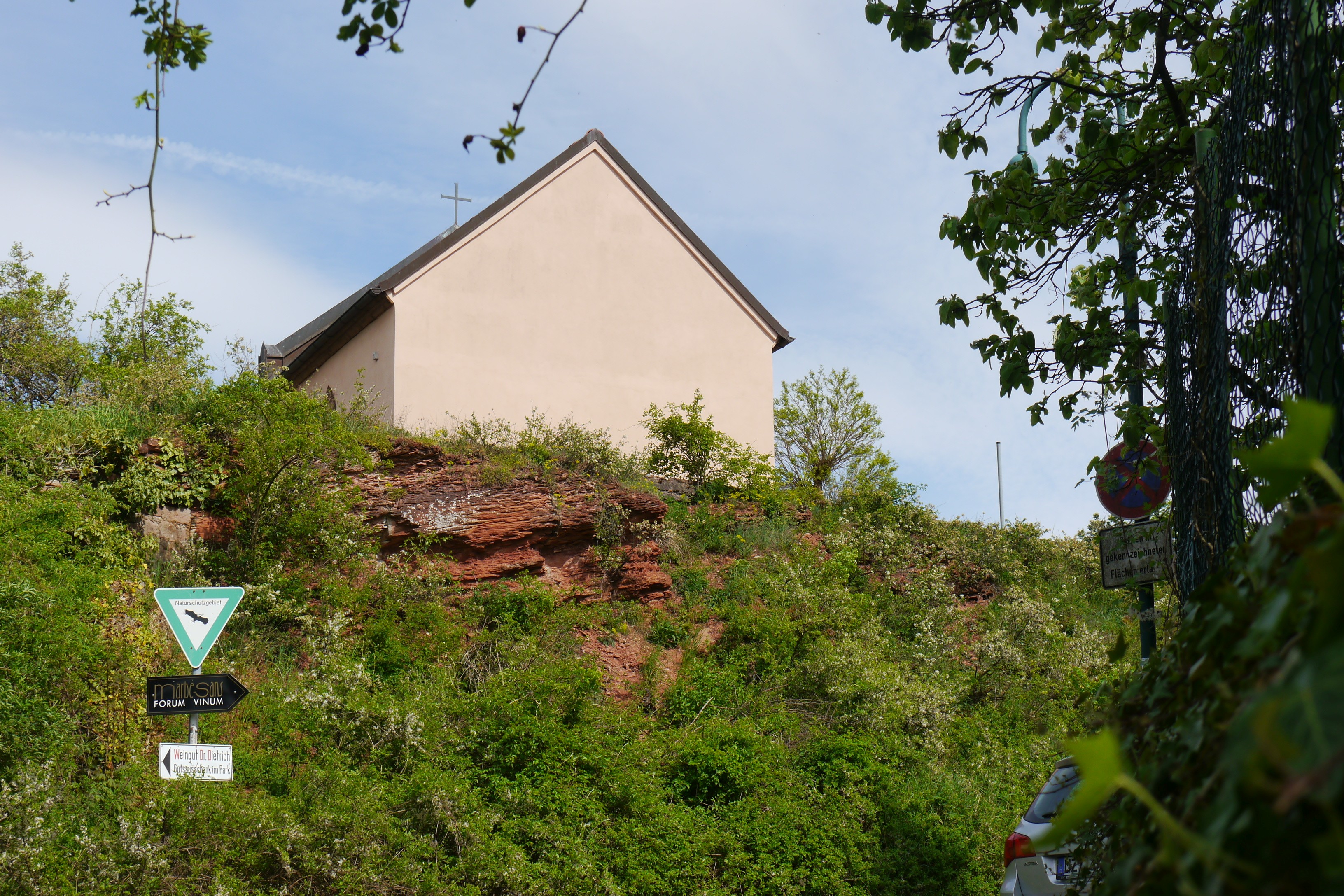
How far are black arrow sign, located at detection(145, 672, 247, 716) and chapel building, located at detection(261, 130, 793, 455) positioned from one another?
11.7 meters

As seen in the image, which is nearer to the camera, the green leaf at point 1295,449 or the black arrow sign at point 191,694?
the green leaf at point 1295,449

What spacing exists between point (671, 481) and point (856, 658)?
318 inches

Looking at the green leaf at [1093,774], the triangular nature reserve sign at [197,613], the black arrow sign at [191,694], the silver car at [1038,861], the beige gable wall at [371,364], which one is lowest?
the silver car at [1038,861]

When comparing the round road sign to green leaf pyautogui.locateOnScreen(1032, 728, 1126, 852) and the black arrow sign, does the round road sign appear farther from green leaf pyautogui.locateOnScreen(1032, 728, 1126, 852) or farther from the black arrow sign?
the black arrow sign

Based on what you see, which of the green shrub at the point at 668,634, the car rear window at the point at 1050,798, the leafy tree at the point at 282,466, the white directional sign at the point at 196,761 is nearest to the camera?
the car rear window at the point at 1050,798

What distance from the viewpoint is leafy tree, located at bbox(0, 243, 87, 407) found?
21000mm

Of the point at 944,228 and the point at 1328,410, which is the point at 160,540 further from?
the point at 1328,410

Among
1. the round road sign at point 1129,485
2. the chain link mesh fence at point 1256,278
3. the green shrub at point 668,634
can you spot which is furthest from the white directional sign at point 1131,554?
the green shrub at point 668,634

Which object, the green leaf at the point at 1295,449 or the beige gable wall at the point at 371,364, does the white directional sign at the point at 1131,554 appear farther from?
the beige gable wall at the point at 371,364

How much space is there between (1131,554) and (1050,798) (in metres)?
1.73

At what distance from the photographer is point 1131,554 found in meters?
6.75

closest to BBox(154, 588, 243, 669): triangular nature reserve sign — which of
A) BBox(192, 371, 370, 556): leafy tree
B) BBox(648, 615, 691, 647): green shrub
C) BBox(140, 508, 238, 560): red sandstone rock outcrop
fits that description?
BBox(192, 371, 370, 556): leafy tree

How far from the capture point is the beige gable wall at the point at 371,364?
18812mm

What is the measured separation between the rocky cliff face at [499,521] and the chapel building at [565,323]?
4.15 m
